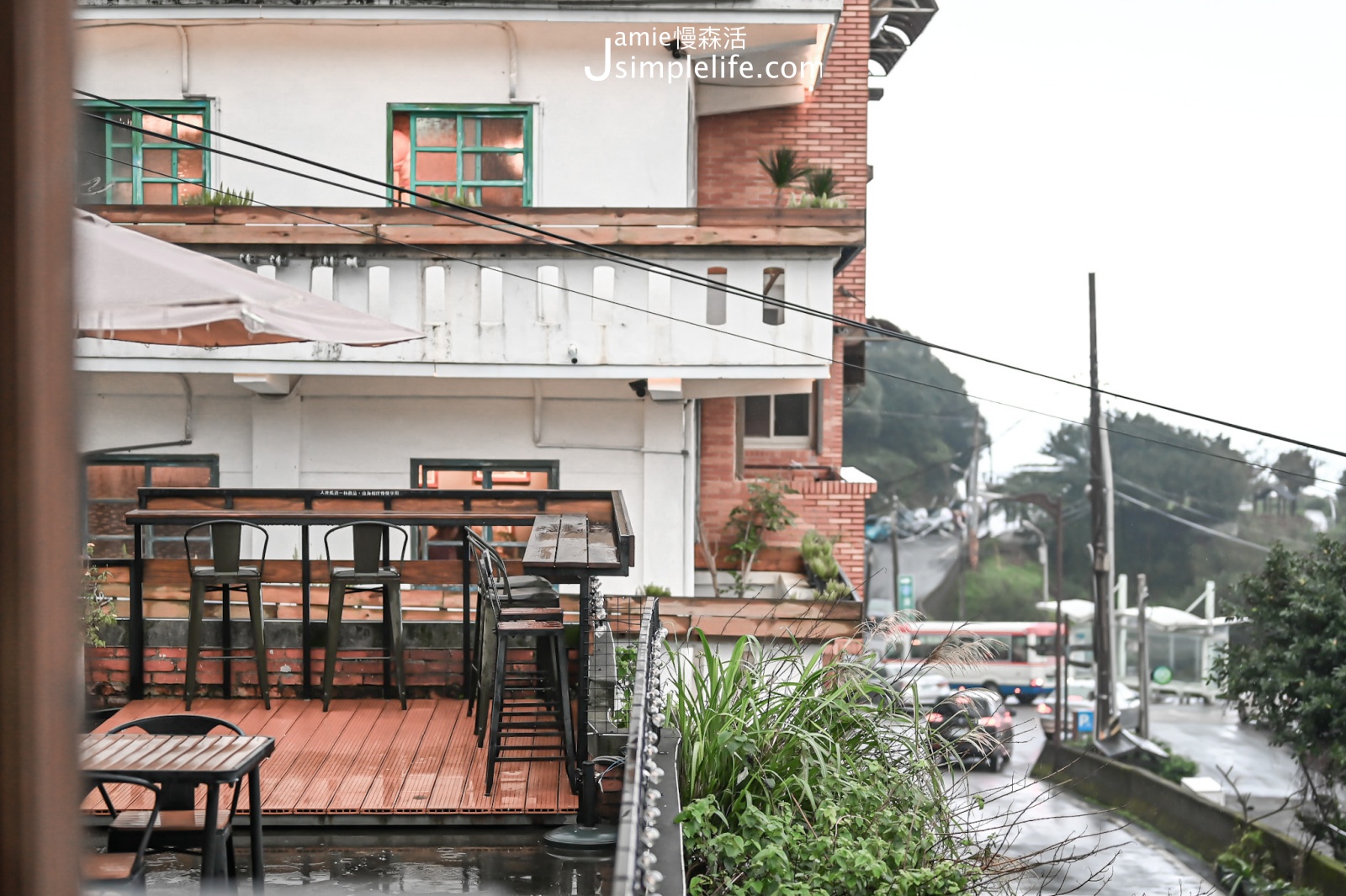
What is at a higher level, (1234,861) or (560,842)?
(560,842)

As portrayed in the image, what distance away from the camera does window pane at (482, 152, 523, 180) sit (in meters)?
12.0

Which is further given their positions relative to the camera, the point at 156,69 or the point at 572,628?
the point at 156,69

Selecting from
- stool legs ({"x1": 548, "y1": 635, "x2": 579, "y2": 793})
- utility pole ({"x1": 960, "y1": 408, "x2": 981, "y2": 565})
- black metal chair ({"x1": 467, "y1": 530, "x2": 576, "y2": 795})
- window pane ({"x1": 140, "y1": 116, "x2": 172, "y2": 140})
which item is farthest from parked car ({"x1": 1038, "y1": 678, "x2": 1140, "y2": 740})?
stool legs ({"x1": 548, "y1": 635, "x2": 579, "y2": 793})

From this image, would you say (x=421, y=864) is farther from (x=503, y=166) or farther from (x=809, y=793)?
(x=503, y=166)

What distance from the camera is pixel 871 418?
86.6m

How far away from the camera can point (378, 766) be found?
18.5ft

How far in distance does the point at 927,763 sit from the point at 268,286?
12.0 feet

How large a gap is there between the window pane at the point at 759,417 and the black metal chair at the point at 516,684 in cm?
992

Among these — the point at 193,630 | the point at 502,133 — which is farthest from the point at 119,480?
the point at 193,630

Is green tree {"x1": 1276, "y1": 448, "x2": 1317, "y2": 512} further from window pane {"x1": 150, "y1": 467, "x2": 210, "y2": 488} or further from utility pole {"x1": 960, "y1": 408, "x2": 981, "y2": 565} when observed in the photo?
window pane {"x1": 150, "y1": 467, "x2": 210, "y2": 488}

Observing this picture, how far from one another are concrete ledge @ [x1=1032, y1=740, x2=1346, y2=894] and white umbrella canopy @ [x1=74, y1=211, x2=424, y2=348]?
39.1ft

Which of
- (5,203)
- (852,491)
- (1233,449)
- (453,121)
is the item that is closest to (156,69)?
(453,121)

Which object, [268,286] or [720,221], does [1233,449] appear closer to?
[720,221]

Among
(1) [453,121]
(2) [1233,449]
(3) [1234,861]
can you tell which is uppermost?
(1) [453,121]
